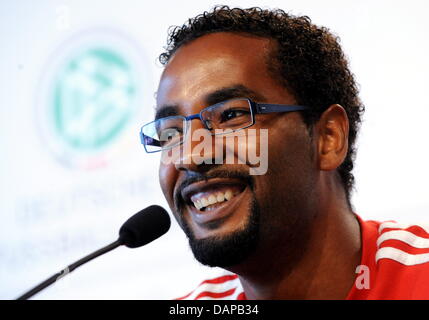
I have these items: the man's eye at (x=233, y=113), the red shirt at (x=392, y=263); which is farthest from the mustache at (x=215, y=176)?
the red shirt at (x=392, y=263)

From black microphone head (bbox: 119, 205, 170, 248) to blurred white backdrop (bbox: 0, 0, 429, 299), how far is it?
0.63 meters

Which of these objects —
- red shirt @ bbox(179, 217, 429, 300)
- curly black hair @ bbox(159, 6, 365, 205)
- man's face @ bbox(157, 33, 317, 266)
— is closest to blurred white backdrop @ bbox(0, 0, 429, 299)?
curly black hair @ bbox(159, 6, 365, 205)

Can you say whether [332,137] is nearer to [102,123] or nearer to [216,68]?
[216,68]

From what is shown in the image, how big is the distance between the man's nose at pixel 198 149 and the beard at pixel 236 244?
0.14m

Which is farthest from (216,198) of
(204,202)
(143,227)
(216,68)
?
(216,68)

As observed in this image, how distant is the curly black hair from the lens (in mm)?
1431

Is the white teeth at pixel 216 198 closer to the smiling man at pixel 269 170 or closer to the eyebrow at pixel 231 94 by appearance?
the smiling man at pixel 269 170

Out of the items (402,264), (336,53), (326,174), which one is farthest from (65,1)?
(402,264)

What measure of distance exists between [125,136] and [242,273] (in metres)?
0.88

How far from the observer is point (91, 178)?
2.12 meters

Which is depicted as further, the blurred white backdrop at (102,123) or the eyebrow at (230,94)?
the blurred white backdrop at (102,123)

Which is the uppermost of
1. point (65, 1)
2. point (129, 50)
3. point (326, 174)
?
point (65, 1)

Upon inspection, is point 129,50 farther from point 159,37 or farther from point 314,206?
point 314,206

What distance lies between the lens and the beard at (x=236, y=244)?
128 cm
